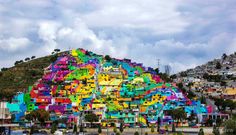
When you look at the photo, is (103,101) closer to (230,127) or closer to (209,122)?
(209,122)

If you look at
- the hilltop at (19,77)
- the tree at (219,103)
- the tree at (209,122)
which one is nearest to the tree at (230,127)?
→ the tree at (209,122)

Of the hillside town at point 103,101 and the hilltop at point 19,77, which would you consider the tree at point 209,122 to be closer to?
the hillside town at point 103,101

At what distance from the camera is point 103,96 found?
506 ft

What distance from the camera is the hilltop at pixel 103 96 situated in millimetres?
138750

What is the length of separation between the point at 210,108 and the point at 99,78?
4878 cm

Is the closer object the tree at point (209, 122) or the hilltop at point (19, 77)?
the tree at point (209, 122)

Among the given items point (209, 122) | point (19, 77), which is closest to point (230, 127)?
point (209, 122)

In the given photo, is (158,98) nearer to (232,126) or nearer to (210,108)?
(210,108)

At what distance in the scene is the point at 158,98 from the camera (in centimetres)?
15075

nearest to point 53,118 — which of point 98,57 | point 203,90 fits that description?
point 98,57

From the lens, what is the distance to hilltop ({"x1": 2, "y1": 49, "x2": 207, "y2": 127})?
13875 cm

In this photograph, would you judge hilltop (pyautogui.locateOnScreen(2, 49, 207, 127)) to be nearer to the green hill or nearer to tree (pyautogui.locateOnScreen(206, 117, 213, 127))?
the green hill

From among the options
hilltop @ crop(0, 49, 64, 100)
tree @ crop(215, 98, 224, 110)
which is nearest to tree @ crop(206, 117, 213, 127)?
tree @ crop(215, 98, 224, 110)

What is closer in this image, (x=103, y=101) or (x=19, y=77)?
(x=103, y=101)
